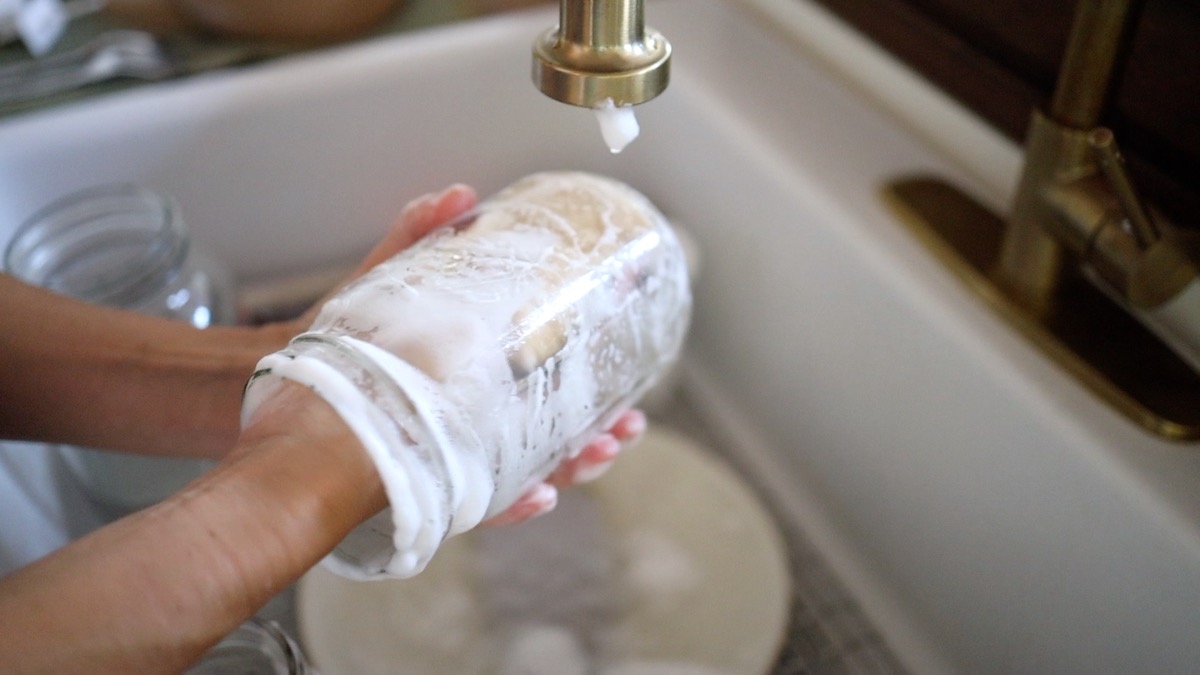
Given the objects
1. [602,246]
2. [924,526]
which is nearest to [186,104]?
[602,246]

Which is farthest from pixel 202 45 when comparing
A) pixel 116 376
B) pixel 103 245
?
pixel 116 376

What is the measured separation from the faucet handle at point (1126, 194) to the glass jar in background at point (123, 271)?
0.47 m

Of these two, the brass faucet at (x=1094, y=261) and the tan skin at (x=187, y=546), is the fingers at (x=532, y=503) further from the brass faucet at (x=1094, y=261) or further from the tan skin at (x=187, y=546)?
the brass faucet at (x=1094, y=261)

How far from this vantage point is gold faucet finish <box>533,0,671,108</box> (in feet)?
0.90

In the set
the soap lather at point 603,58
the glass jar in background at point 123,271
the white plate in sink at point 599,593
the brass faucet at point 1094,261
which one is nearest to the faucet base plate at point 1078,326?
the brass faucet at point 1094,261

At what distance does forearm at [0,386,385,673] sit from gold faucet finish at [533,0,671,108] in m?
0.12

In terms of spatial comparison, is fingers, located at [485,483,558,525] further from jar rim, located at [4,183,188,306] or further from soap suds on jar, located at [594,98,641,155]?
jar rim, located at [4,183,188,306]

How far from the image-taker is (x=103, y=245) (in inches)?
22.8

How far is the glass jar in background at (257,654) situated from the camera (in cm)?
35

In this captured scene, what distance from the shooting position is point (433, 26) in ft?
2.29

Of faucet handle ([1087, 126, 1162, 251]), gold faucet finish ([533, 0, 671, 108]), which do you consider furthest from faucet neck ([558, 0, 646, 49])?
faucet handle ([1087, 126, 1162, 251])

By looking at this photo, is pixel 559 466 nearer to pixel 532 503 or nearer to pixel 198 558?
pixel 532 503

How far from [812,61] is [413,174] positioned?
1.00 ft

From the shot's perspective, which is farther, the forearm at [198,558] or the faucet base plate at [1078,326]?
the faucet base plate at [1078,326]
